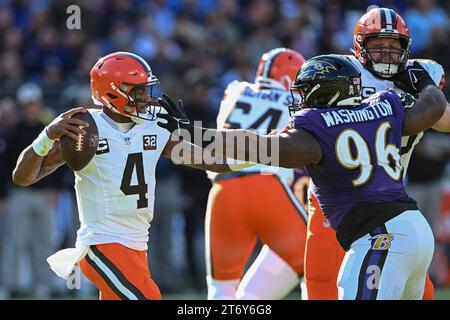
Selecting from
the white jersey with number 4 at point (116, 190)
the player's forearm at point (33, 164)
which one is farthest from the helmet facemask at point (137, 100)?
the player's forearm at point (33, 164)

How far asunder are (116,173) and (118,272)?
56 centimetres

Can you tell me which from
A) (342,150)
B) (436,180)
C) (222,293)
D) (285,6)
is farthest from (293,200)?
(285,6)

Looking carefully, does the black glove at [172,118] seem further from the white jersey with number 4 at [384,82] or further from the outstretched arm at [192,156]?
the white jersey with number 4 at [384,82]

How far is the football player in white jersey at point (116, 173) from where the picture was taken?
5133 millimetres

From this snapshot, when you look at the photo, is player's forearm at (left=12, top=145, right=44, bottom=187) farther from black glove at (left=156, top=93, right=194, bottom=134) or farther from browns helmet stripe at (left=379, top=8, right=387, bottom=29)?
browns helmet stripe at (left=379, top=8, right=387, bottom=29)

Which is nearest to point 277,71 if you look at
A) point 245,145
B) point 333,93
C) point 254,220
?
point 254,220

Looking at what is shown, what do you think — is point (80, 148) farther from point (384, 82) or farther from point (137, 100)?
point (384, 82)

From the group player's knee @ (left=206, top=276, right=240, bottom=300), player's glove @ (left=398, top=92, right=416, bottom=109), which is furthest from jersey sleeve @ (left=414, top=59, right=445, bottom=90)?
player's knee @ (left=206, top=276, right=240, bottom=300)

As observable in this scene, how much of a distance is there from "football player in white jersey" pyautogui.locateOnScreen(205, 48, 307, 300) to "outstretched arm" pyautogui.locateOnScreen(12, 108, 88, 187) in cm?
191

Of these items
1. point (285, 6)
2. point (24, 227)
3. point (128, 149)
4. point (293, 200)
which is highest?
point (285, 6)

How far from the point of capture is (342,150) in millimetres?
4781

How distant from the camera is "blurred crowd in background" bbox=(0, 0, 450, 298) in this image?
986 cm
